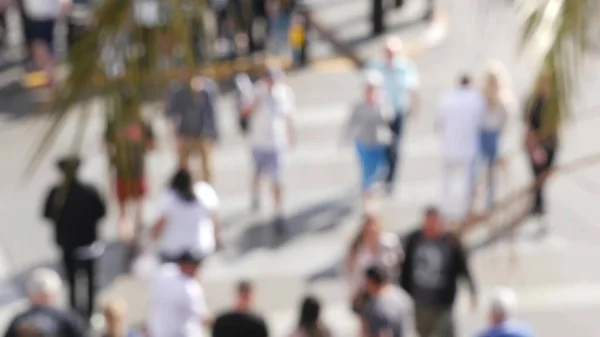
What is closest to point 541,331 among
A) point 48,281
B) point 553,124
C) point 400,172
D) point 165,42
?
point 400,172

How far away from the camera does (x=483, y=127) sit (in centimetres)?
1045

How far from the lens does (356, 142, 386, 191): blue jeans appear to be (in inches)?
430

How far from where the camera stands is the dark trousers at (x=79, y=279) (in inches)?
359

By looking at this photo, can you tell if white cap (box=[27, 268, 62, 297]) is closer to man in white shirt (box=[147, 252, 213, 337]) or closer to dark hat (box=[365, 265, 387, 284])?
man in white shirt (box=[147, 252, 213, 337])

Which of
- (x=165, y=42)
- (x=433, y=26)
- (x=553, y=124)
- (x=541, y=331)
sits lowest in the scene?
(x=541, y=331)

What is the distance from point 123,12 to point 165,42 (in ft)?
0.23

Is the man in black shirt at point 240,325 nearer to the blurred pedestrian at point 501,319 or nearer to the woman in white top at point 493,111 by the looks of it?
the blurred pedestrian at point 501,319

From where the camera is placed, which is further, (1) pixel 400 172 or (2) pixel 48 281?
(1) pixel 400 172

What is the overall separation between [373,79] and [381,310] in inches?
153

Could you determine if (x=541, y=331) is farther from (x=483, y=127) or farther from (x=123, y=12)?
(x=123, y=12)

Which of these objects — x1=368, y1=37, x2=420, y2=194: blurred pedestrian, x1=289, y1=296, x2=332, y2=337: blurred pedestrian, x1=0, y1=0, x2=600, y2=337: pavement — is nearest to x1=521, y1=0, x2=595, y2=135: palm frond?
x1=289, y1=296, x2=332, y2=337: blurred pedestrian

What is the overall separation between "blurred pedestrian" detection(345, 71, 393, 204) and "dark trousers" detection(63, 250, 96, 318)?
2.70 m

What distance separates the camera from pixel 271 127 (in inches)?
416

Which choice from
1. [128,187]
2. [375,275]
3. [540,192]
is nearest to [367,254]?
[375,275]
